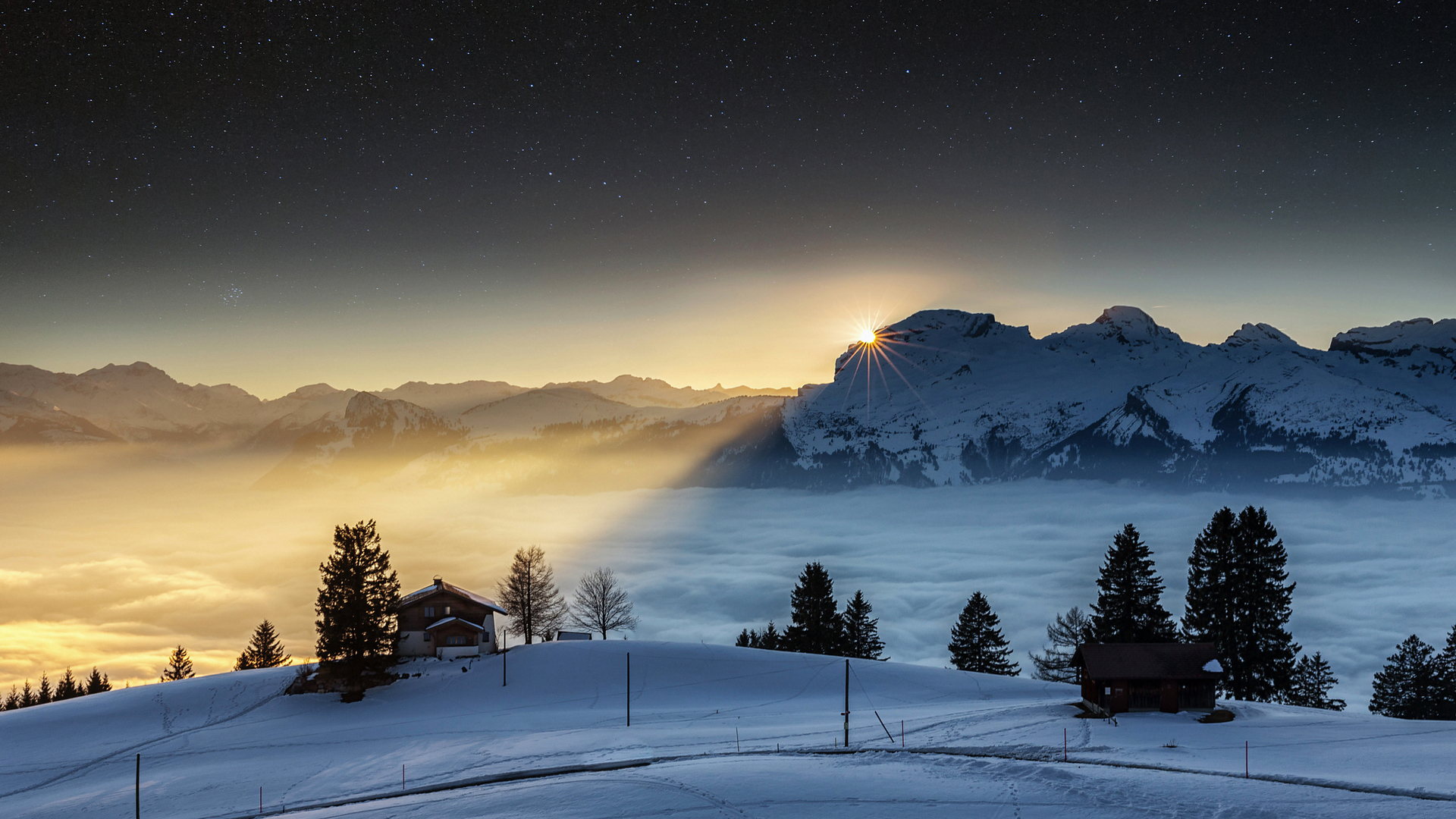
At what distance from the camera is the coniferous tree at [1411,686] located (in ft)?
218

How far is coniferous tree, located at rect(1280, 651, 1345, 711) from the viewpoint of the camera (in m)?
69.2

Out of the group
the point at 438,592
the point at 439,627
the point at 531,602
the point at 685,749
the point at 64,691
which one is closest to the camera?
the point at 685,749

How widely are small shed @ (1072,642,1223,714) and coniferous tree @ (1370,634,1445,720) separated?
26.8 meters

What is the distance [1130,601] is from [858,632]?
26541mm

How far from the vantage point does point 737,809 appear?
107ft

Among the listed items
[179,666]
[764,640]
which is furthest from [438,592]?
[179,666]

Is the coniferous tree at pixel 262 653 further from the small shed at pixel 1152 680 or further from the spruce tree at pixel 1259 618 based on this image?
the spruce tree at pixel 1259 618

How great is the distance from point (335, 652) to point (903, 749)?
1714 inches

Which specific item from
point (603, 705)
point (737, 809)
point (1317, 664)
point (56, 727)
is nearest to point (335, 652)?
point (56, 727)

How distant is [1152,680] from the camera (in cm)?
5106

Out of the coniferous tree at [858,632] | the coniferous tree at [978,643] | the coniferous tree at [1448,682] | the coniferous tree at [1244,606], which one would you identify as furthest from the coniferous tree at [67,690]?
the coniferous tree at [1448,682]

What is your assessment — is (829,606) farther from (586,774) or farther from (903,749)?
(586,774)

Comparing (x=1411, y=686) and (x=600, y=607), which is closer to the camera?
(x=1411, y=686)

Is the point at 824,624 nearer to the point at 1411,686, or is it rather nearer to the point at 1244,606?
the point at 1244,606
